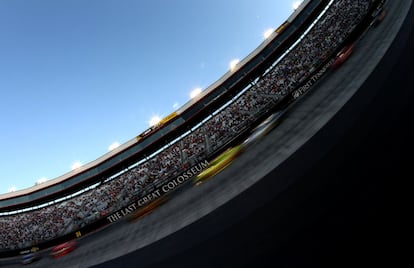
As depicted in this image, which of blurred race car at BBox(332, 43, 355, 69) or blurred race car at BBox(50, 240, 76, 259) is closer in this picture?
blurred race car at BBox(50, 240, 76, 259)

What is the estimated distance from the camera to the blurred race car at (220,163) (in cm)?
1251

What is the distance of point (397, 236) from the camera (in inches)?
126

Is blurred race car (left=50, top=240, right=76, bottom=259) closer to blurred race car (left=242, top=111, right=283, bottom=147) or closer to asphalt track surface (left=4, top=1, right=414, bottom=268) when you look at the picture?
asphalt track surface (left=4, top=1, right=414, bottom=268)

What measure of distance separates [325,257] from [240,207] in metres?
3.18

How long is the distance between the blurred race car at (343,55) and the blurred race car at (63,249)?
22.8 meters

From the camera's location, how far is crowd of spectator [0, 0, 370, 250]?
16.5 metres

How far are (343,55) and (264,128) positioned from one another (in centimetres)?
913

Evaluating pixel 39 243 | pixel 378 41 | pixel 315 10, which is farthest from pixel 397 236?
pixel 315 10

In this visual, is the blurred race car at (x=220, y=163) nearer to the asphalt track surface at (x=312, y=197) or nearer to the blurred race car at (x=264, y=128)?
the blurred race car at (x=264, y=128)

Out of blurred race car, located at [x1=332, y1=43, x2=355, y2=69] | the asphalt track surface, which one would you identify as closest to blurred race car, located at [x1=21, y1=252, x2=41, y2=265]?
the asphalt track surface

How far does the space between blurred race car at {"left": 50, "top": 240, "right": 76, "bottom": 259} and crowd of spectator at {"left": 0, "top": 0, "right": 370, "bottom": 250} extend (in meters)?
1.07

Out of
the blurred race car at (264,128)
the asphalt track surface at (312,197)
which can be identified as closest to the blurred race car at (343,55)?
the asphalt track surface at (312,197)

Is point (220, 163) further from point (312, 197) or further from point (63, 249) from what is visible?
point (63, 249)

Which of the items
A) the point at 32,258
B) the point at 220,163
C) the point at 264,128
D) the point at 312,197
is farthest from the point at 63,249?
the point at 312,197
